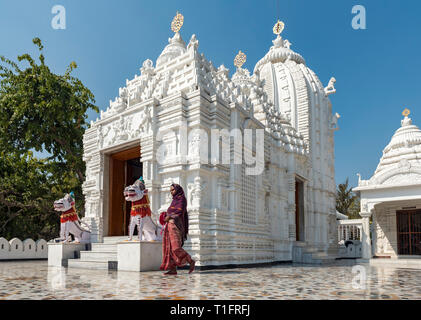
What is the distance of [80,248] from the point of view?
12.6 m

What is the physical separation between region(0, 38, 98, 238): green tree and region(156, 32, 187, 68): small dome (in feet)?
18.1

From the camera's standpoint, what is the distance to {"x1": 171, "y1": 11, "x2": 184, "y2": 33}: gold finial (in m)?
16.0

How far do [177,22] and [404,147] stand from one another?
13276 millimetres

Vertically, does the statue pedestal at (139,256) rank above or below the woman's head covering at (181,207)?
below

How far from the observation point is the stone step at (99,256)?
10.7 m

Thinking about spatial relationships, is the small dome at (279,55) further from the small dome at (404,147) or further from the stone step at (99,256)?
the stone step at (99,256)

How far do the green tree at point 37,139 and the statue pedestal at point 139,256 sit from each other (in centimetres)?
1076

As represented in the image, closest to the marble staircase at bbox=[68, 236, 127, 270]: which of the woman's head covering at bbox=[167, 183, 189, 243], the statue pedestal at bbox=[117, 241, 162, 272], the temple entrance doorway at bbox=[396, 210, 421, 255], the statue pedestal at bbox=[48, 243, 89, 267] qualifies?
the statue pedestal at bbox=[48, 243, 89, 267]

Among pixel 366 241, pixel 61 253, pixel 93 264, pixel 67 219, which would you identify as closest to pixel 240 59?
pixel 366 241

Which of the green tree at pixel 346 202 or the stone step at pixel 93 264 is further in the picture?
the green tree at pixel 346 202

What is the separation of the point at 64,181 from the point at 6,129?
12.5 ft

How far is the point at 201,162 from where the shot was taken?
1070 cm

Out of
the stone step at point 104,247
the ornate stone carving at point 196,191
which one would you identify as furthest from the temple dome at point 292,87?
the stone step at point 104,247
